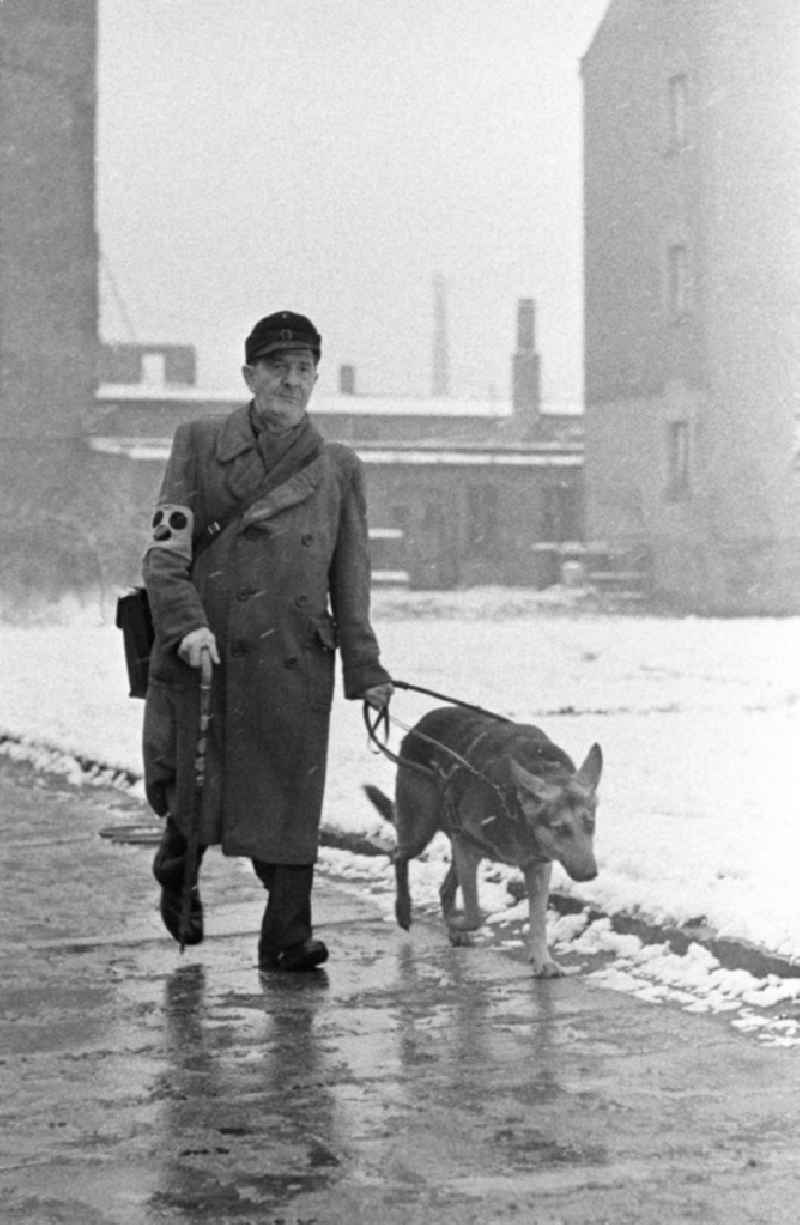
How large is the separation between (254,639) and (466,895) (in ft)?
3.92

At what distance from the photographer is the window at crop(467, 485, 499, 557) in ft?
188

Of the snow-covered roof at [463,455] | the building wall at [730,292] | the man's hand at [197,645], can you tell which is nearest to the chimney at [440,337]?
the snow-covered roof at [463,455]

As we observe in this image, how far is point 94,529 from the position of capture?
46562 mm

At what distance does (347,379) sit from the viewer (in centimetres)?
7962

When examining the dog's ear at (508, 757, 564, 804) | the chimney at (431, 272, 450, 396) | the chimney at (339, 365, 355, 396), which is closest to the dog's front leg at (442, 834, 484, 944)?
the dog's ear at (508, 757, 564, 804)

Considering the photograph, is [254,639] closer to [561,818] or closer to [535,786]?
[535,786]

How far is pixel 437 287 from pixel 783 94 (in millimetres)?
81270

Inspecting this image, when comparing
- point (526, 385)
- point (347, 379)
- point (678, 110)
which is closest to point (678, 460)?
point (678, 110)

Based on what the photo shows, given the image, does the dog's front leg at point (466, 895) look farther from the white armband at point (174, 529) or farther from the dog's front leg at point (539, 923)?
the white armband at point (174, 529)

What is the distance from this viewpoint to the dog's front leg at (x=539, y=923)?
278 inches

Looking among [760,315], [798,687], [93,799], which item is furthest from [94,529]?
[93,799]

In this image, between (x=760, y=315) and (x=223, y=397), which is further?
(x=223, y=397)

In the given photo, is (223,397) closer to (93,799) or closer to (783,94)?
(783,94)

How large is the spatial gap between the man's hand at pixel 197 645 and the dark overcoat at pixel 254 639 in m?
0.16
